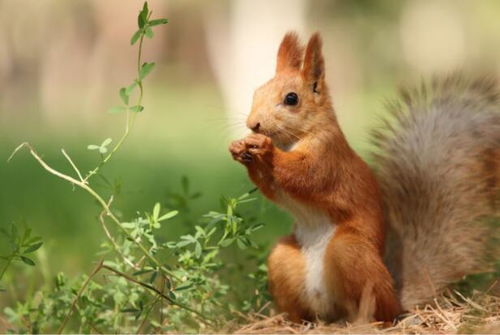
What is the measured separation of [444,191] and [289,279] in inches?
20.5

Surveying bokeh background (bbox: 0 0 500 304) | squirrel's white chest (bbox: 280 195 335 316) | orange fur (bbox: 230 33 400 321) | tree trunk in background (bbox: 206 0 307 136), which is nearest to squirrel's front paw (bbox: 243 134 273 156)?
orange fur (bbox: 230 33 400 321)

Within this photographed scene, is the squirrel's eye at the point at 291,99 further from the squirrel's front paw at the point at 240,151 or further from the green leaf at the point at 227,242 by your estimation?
the green leaf at the point at 227,242

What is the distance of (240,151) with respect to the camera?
2369 millimetres

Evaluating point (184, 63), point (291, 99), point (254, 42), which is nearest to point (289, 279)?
point (291, 99)

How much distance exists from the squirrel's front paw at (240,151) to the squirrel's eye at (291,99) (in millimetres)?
194

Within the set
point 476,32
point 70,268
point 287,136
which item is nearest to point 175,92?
point 476,32

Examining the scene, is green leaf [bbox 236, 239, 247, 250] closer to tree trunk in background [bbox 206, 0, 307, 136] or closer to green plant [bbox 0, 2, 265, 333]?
green plant [bbox 0, 2, 265, 333]

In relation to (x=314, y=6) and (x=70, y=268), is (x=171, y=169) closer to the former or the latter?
(x=70, y=268)

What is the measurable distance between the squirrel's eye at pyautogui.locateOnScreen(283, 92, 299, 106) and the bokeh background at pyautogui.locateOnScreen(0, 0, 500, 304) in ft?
7.47

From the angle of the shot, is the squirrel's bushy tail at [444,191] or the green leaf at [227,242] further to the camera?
the squirrel's bushy tail at [444,191]

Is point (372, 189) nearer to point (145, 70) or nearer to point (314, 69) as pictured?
point (314, 69)

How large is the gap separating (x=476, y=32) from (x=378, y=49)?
6.93 feet

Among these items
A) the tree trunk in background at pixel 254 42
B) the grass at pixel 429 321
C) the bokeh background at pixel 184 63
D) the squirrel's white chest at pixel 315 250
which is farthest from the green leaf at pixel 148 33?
the tree trunk in background at pixel 254 42

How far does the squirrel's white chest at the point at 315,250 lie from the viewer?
245 cm
